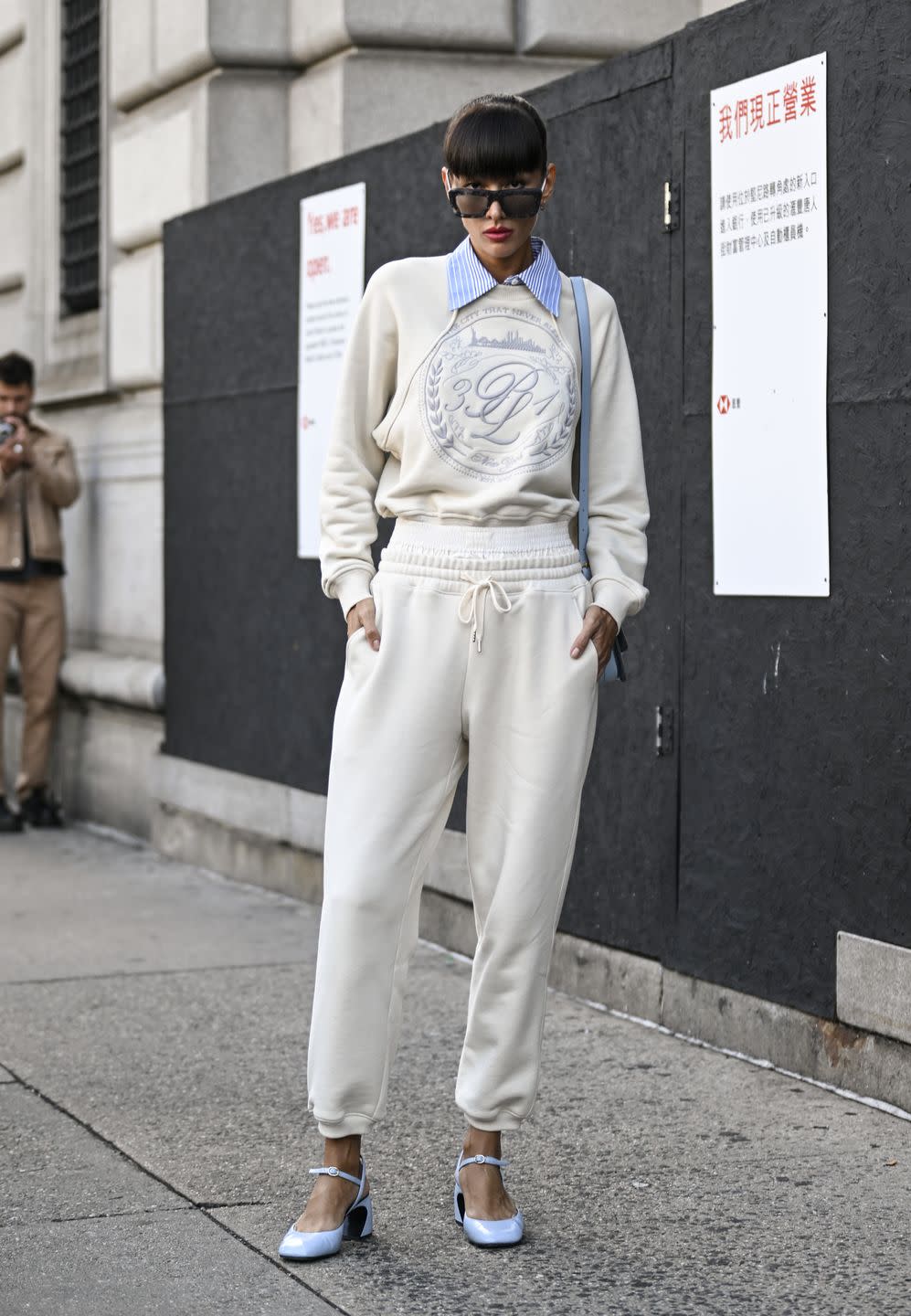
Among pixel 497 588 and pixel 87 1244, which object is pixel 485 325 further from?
pixel 87 1244

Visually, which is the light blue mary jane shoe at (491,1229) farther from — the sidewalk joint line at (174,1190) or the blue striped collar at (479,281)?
the blue striped collar at (479,281)

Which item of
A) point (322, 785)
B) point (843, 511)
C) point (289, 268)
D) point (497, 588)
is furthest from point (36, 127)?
point (497, 588)

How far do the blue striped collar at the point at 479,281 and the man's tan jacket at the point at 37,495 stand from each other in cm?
631

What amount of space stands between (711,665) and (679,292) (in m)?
0.95

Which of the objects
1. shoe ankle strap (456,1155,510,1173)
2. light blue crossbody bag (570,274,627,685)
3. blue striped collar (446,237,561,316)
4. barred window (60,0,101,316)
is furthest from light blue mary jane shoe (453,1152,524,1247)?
barred window (60,0,101,316)

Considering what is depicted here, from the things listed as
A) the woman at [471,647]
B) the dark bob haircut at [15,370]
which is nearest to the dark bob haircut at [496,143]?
the woman at [471,647]

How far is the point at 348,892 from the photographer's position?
380cm

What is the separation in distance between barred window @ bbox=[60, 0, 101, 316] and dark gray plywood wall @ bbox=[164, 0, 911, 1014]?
4.35m

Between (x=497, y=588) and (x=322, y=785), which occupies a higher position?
(x=497, y=588)

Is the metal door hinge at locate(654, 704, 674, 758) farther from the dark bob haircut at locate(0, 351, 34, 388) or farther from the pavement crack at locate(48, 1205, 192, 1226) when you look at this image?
the dark bob haircut at locate(0, 351, 34, 388)

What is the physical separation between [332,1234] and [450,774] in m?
0.84

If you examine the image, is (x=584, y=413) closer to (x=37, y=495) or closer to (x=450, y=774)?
(x=450, y=774)

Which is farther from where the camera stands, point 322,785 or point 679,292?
point 322,785

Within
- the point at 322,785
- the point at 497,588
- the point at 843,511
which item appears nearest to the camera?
the point at 497,588
